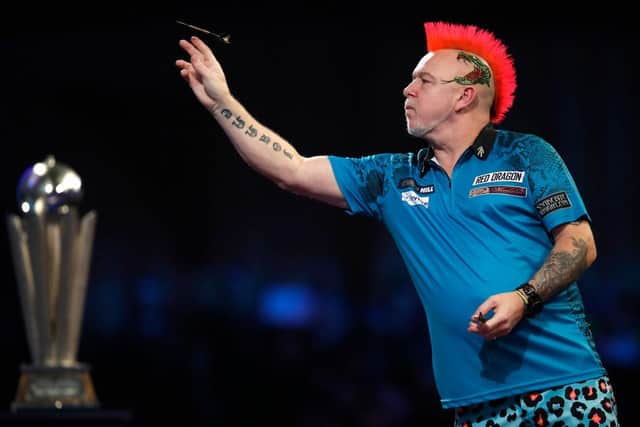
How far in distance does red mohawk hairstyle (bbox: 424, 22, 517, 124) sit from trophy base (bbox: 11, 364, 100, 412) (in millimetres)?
1982

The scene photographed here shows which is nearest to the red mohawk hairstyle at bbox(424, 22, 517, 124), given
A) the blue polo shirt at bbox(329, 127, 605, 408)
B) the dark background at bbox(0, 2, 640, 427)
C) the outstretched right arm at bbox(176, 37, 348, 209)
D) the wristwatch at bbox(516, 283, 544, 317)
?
the blue polo shirt at bbox(329, 127, 605, 408)

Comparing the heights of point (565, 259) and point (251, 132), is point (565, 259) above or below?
below

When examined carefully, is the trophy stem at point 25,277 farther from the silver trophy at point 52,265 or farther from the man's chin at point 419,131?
the man's chin at point 419,131

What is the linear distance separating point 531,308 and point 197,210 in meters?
3.68

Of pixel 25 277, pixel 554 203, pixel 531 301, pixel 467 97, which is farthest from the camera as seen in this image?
pixel 25 277

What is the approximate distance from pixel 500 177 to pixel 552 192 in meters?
0.13

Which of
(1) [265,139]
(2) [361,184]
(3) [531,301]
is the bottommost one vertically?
(3) [531,301]

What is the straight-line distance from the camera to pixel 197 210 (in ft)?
18.3

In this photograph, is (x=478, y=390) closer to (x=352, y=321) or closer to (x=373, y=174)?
(x=373, y=174)

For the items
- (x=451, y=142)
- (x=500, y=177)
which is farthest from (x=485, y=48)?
(x=500, y=177)

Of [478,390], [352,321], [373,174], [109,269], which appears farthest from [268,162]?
[109,269]

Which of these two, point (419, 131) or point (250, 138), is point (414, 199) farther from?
point (250, 138)

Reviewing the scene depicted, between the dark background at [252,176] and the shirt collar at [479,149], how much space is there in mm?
2725

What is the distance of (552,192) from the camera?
2217 mm
